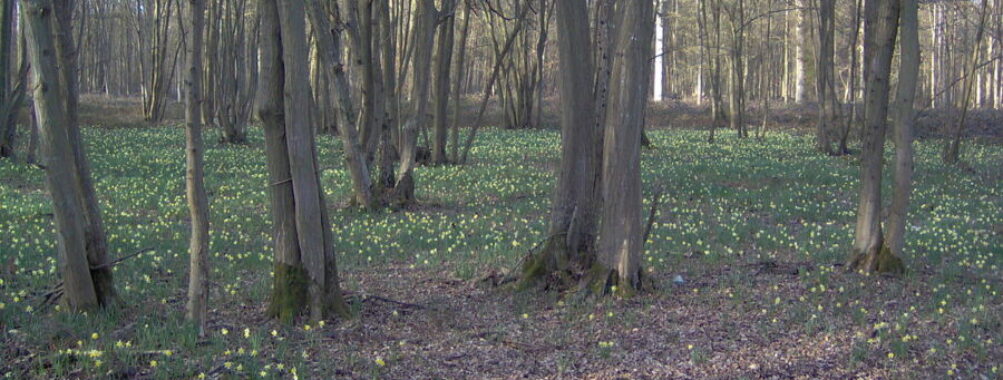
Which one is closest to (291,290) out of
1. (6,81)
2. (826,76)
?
(6,81)

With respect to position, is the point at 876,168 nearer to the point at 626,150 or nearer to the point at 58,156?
the point at 626,150

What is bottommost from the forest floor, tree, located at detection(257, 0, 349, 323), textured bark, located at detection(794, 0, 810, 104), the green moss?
the forest floor

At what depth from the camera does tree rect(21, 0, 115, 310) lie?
226 inches

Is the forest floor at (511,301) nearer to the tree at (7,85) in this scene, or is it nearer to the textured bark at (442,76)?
the textured bark at (442,76)

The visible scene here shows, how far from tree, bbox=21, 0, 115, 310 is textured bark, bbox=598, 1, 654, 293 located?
4.19 m

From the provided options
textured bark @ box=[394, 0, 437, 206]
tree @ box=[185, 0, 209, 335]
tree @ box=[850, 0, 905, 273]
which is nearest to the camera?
tree @ box=[185, 0, 209, 335]

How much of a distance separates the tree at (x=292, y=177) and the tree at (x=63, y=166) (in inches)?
54.1

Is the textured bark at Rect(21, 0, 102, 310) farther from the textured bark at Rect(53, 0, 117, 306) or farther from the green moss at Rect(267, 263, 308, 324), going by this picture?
the green moss at Rect(267, 263, 308, 324)

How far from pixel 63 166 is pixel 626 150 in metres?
4.43

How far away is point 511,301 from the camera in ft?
24.0

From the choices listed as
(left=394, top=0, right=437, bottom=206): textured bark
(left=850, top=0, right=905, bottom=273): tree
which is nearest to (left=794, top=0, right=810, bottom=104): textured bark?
(left=394, top=0, right=437, bottom=206): textured bark

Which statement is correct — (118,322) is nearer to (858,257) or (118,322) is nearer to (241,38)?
(858,257)

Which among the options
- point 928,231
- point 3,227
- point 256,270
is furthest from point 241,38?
point 928,231

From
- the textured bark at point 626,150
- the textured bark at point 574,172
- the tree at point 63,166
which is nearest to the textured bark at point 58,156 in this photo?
the tree at point 63,166
